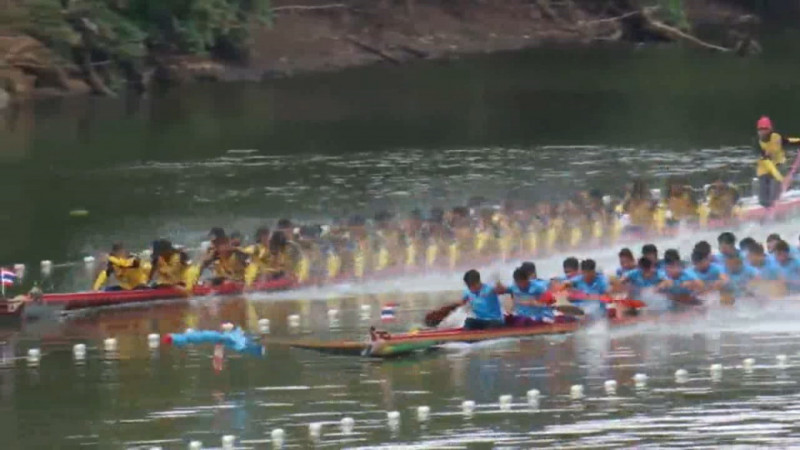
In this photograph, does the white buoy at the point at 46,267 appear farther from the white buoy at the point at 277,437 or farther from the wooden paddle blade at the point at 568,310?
the white buoy at the point at 277,437

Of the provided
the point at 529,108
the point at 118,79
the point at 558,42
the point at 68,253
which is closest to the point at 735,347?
the point at 68,253

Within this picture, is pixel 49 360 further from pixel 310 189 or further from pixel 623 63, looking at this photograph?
pixel 623 63

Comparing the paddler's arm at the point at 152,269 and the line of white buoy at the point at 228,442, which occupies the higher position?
the paddler's arm at the point at 152,269

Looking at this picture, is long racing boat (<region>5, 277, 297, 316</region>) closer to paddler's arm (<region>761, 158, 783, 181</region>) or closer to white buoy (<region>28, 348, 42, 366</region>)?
white buoy (<region>28, 348, 42, 366</region>)

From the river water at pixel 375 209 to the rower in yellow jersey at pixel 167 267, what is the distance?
1.32 feet

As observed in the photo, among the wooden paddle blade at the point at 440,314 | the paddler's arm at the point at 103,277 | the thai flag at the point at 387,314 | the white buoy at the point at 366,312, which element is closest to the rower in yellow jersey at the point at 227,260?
the paddler's arm at the point at 103,277

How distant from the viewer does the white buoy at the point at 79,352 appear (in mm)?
20375

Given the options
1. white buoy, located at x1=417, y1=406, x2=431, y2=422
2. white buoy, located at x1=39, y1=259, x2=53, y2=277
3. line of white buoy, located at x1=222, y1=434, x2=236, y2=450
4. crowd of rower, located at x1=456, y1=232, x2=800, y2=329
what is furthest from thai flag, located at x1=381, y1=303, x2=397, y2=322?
white buoy, located at x1=39, y1=259, x2=53, y2=277

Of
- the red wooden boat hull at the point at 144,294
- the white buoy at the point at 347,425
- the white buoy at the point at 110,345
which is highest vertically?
the red wooden boat hull at the point at 144,294

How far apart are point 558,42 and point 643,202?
31497 millimetres

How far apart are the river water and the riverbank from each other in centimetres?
105

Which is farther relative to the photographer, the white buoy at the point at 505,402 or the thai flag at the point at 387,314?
the thai flag at the point at 387,314

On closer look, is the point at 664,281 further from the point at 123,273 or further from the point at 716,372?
the point at 123,273

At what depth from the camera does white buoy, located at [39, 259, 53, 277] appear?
25.3m
